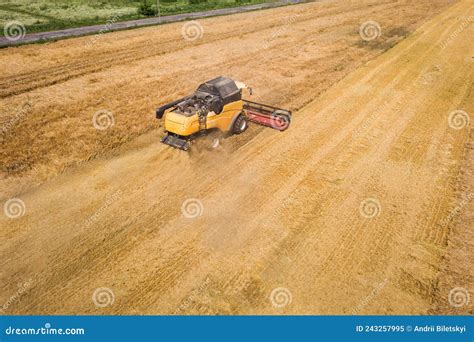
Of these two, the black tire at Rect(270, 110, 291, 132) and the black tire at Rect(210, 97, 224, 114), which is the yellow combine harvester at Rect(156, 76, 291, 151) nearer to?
the black tire at Rect(210, 97, 224, 114)

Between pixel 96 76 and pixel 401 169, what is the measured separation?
1642cm

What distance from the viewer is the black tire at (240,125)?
13344 millimetres

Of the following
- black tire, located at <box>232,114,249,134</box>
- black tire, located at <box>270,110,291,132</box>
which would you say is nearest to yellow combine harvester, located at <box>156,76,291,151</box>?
black tire, located at <box>232,114,249,134</box>

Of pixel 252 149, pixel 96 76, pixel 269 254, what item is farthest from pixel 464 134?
pixel 96 76

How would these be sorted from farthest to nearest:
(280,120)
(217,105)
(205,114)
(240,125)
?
1. (280,120)
2. (240,125)
3. (217,105)
4. (205,114)

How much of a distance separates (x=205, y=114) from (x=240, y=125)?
2126 millimetres

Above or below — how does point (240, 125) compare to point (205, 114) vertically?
below

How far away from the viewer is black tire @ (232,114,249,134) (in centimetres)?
1334

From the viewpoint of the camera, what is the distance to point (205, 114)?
38.9 ft

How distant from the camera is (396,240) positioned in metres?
9.34

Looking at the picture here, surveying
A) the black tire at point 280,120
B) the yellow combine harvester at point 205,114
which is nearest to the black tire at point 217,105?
the yellow combine harvester at point 205,114

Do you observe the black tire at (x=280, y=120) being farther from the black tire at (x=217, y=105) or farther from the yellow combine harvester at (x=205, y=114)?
the black tire at (x=217, y=105)

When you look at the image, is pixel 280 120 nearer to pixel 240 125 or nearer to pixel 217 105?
pixel 240 125

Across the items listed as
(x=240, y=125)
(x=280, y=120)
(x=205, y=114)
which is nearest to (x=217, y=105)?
(x=205, y=114)
